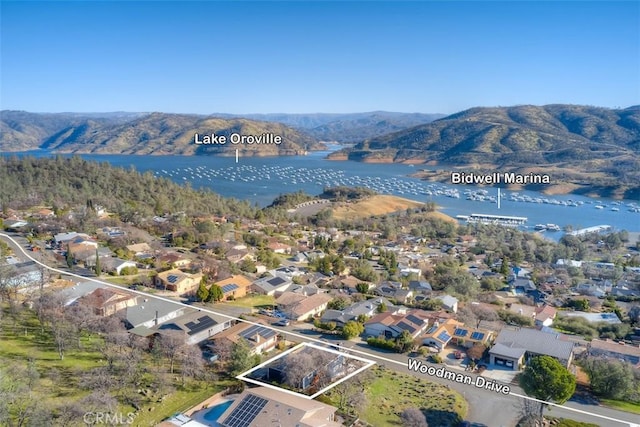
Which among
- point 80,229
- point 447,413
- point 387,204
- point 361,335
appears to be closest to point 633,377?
point 447,413

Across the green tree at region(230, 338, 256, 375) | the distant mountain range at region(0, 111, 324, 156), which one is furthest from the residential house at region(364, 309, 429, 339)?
the distant mountain range at region(0, 111, 324, 156)

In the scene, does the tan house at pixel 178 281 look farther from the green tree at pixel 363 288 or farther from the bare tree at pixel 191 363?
the green tree at pixel 363 288

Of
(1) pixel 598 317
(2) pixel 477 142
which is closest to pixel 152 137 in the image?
(2) pixel 477 142

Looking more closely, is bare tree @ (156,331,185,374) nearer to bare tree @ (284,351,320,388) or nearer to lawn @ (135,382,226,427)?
lawn @ (135,382,226,427)

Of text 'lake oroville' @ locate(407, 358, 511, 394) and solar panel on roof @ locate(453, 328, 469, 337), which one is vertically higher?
solar panel on roof @ locate(453, 328, 469, 337)

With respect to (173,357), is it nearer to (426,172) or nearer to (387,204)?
(387,204)
